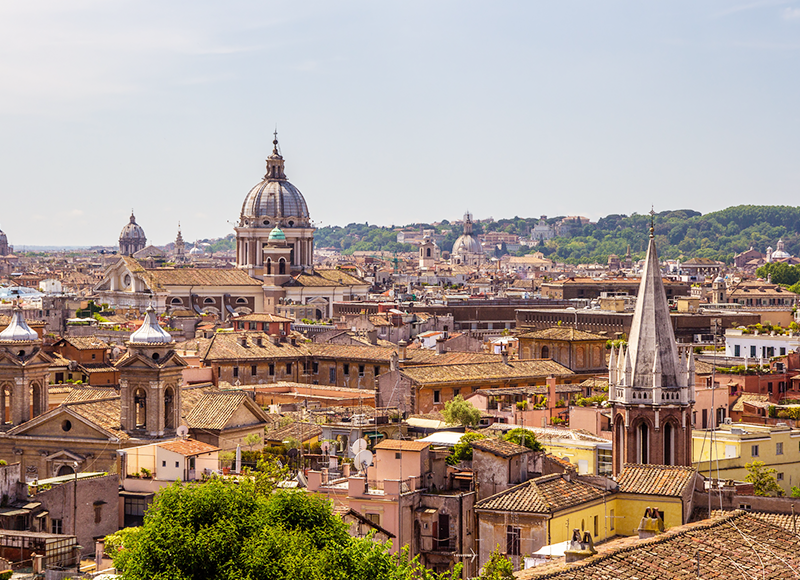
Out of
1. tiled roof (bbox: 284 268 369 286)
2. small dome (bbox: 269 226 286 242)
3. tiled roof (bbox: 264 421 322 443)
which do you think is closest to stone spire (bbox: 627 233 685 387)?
tiled roof (bbox: 264 421 322 443)

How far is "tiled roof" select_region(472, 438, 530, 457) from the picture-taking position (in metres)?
22.7

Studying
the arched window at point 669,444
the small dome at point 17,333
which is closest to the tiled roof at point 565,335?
the arched window at point 669,444

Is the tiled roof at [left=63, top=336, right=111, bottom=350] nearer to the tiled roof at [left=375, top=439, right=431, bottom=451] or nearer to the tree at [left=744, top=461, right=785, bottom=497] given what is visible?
the tiled roof at [left=375, top=439, right=431, bottom=451]

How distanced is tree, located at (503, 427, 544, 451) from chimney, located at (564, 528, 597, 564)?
6.17m

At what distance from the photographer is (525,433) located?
26297 mm

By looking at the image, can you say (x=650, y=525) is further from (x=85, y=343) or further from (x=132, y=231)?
(x=132, y=231)

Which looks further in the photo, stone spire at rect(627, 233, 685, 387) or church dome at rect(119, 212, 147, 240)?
church dome at rect(119, 212, 147, 240)

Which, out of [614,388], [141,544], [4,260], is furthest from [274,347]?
[4,260]

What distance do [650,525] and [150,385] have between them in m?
11.2

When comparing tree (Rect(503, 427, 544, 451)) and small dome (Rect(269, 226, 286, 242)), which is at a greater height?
small dome (Rect(269, 226, 286, 242))

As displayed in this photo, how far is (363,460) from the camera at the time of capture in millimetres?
24516

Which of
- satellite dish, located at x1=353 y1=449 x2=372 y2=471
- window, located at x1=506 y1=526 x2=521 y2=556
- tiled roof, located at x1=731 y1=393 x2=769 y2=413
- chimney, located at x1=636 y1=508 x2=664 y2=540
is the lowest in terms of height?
window, located at x1=506 y1=526 x2=521 y2=556

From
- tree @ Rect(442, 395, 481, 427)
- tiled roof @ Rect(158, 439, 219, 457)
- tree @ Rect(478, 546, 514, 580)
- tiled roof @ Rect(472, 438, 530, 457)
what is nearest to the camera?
tree @ Rect(478, 546, 514, 580)

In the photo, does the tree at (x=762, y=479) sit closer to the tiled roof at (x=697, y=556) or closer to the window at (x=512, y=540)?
the tiled roof at (x=697, y=556)
